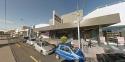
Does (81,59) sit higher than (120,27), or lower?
lower

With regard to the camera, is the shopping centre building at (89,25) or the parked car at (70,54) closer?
the parked car at (70,54)

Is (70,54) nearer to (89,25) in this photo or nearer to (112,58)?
(112,58)

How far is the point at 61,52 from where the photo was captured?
1473cm

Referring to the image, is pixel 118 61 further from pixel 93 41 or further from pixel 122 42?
pixel 93 41

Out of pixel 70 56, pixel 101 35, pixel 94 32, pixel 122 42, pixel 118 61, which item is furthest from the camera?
pixel 94 32

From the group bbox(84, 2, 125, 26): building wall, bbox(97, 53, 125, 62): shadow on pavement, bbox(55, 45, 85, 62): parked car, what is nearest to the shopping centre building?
bbox(84, 2, 125, 26): building wall

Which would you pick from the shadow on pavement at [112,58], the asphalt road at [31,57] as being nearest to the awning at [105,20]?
the shadow on pavement at [112,58]

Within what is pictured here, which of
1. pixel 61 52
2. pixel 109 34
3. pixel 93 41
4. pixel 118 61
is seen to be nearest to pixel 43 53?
pixel 61 52

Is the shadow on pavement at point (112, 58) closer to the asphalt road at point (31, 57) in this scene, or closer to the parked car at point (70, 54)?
the parked car at point (70, 54)

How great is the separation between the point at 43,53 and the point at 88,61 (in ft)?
23.9

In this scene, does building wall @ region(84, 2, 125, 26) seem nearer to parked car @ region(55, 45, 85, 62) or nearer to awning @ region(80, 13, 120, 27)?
awning @ region(80, 13, 120, 27)

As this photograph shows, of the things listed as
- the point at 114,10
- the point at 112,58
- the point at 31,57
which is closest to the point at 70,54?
the point at 112,58

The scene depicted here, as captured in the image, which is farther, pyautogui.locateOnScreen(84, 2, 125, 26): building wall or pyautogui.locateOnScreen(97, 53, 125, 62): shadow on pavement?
pyautogui.locateOnScreen(84, 2, 125, 26): building wall

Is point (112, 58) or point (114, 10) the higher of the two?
point (114, 10)
